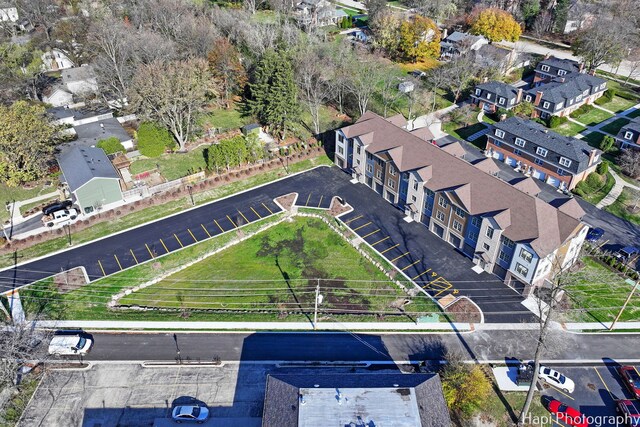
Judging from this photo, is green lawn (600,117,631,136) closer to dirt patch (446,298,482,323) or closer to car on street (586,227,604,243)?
car on street (586,227,604,243)

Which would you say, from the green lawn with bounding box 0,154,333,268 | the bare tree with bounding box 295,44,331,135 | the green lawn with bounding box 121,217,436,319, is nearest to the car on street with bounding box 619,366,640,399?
the green lawn with bounding box 121,217,436,319

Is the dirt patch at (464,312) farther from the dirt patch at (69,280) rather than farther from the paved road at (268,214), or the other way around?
the dirt patch at (69,280)

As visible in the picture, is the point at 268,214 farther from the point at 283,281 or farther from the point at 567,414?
the point at 567,414

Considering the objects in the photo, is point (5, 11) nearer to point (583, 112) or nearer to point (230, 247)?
point (230, 247)

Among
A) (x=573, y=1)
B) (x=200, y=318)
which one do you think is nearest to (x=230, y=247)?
(x=200, y=318)

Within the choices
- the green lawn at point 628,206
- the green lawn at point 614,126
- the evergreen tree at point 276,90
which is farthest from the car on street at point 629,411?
the evergreen tree at point 276,90
